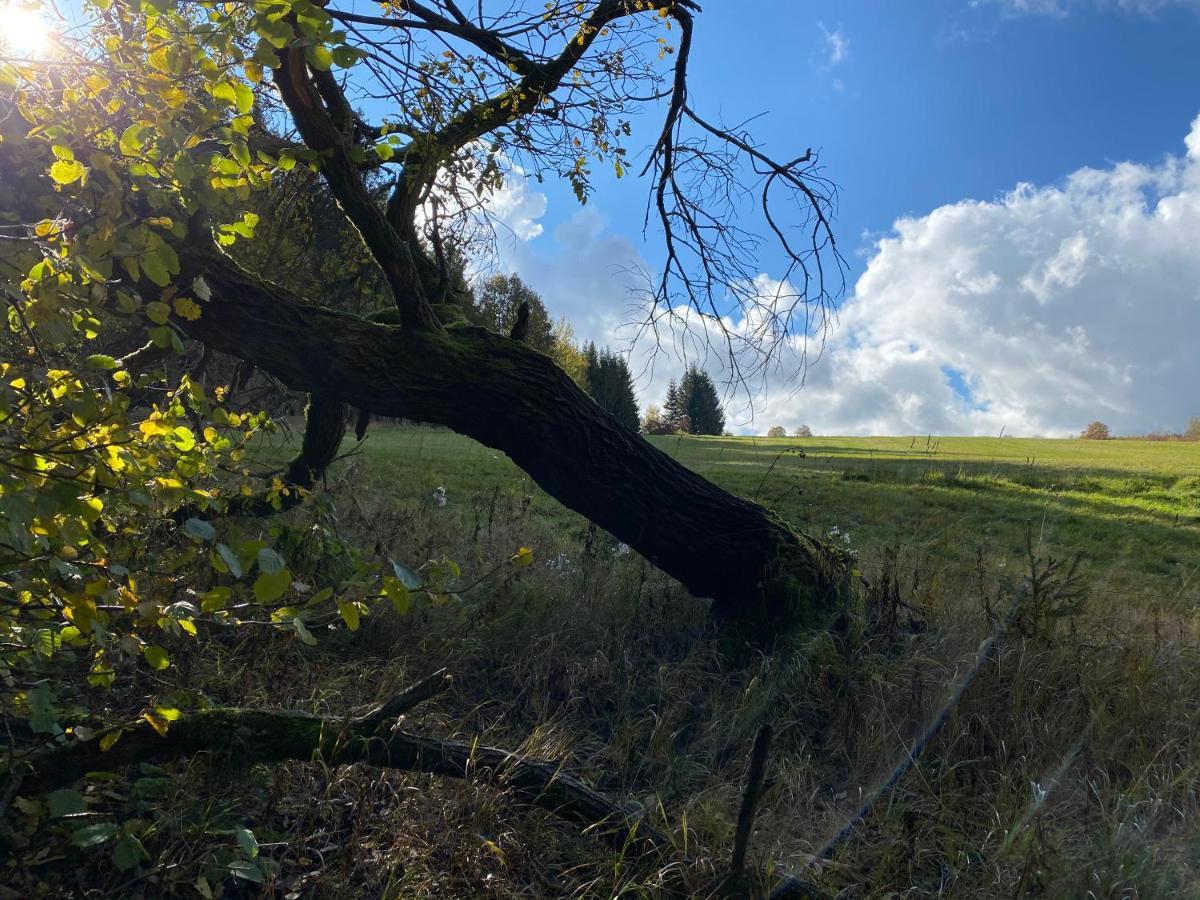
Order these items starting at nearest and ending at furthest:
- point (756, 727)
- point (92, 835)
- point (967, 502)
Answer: point (92, 835)
point (756, 727)
point (967, 502)

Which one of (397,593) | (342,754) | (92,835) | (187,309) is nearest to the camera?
(397,593)

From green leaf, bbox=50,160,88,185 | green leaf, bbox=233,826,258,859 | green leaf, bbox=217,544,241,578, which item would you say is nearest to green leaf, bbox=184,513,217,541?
green leaf, bbox=217,544,241,578

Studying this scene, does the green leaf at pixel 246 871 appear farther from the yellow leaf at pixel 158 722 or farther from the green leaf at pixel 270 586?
the green leaf at pixel 270 586

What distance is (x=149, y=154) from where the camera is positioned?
75.4 inches

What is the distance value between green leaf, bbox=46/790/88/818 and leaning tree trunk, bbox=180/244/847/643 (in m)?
2.60

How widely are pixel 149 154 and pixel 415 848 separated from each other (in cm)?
227

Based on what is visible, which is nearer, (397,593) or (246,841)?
(397,593)

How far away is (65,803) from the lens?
201cm

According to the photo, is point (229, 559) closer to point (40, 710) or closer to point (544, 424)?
point (40, 710)

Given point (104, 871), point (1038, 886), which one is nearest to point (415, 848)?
point (104, 871)


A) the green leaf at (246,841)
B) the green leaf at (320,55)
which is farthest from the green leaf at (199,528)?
the green leaf at (320,55)

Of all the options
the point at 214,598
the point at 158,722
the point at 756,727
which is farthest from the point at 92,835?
the point at 756,727

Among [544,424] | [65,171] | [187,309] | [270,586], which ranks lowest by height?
[270,586]

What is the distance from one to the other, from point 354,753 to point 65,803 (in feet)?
2.71
